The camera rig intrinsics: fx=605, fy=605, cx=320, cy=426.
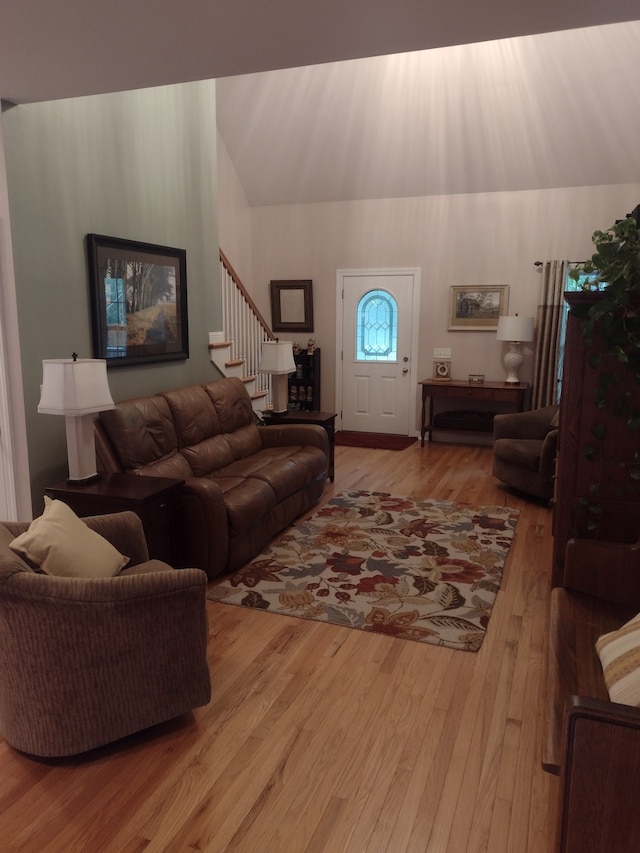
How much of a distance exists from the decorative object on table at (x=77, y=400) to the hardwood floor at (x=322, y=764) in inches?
45.6

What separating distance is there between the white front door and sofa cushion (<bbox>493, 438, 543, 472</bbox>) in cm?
228

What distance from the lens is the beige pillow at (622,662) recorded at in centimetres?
153

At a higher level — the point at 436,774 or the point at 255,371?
the point at 255,371

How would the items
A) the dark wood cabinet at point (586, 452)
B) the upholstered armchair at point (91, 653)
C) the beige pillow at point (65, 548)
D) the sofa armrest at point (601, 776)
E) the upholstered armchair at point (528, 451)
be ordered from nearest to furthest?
the sofa armrest at point (601, 776)
the upholstered armchair at point (91, 653)
the beige pillow at point (65, 548)
the dark wood cabinet at point (586, 452)
the upholstered armchair at point (528, 451)

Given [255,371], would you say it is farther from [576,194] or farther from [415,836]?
[415,836]

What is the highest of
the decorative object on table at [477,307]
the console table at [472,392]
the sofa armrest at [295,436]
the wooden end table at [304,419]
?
the decorative object on table at [477,307]

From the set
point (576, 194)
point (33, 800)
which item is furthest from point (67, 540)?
point (576, 194)

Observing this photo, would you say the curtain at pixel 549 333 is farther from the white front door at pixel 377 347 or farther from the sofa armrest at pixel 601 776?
the sofa armrest at pixel 601 776

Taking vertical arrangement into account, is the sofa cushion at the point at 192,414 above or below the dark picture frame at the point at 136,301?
below

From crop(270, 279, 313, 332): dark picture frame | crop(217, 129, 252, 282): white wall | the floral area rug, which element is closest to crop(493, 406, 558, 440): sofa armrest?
the floral area rug

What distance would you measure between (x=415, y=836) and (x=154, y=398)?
2911 mm

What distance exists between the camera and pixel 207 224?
5047mm

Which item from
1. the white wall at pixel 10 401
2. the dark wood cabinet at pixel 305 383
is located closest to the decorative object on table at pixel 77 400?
the white wall at pixel 10 401

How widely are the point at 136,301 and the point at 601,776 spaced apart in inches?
148
